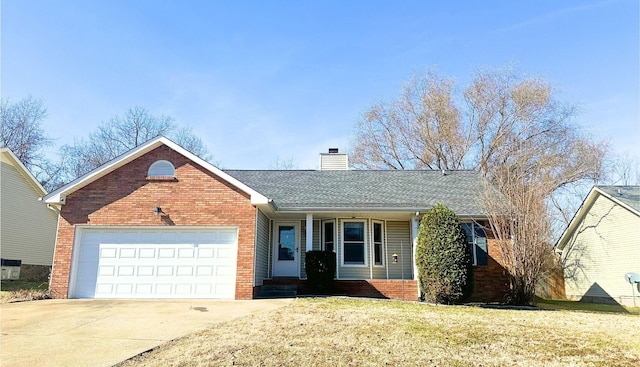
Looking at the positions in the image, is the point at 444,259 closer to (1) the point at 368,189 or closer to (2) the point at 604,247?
(1) the point at 368,189

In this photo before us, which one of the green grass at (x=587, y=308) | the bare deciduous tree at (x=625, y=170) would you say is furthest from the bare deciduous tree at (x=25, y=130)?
the bare deciduous tree at (x=625, y=170)

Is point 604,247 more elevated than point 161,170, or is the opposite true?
point 161,170

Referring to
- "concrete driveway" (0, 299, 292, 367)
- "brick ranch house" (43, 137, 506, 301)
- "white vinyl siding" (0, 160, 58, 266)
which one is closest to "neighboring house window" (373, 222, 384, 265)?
"brick ranch house" (43, 137, 506, 301)

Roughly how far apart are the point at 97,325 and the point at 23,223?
13.3 meters

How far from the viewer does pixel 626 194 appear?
17.3 m

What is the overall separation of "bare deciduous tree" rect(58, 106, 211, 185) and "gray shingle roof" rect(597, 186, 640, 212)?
27.2m

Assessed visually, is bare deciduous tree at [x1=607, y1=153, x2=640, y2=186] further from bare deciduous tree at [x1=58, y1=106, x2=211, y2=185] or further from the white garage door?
bare deciduous tree at [x1=58, y1=106, x2=211, y2=185]

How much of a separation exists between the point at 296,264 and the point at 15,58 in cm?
1065

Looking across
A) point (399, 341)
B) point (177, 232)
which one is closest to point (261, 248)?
point (177, 232)

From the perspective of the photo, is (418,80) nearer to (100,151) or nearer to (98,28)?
(98,28)

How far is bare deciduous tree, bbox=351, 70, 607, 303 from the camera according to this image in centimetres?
2377

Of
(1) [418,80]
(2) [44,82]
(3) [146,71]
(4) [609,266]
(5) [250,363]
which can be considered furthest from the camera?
(1) [418,80]

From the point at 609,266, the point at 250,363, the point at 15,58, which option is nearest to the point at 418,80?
the point at 609,266

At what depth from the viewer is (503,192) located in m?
13.3
